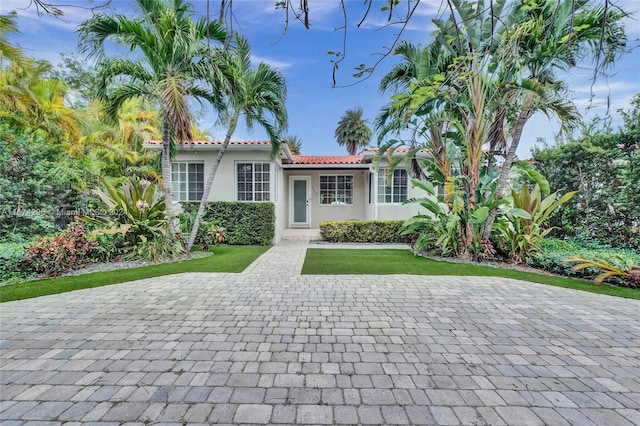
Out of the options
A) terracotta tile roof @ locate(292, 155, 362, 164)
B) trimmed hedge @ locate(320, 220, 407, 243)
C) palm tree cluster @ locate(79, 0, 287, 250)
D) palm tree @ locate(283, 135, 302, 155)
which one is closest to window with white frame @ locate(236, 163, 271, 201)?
trimmed hedge @ locate(320, 220, 407, 243)

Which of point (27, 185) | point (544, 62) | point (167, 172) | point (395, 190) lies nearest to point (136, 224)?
point (167, 172)

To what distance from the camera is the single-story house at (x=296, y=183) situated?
464 inches

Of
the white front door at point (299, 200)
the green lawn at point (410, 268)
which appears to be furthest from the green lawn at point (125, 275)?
the white front door at point (299, 200)

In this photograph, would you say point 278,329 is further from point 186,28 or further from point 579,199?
point 579,199

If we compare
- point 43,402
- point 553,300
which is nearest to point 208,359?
point 43,402

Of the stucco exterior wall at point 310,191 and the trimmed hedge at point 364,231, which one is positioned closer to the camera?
the stucco exterior wall at point 310,191

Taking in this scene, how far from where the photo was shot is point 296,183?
1596cm

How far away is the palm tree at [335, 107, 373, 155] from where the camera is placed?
1203 inches

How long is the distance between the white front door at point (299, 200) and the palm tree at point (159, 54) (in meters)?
8.46

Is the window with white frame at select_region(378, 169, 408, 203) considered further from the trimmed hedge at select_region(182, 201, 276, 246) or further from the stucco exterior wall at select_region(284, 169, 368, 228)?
the trimmed hedge at select_region(182, 201, 276, 246)

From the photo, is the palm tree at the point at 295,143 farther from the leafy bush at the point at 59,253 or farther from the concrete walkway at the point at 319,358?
the concrete walkway at the point at 319,358

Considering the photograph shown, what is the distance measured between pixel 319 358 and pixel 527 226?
7.21 m

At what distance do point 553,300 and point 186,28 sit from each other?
8.85 m

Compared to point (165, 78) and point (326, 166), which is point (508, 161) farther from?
point (165, 78)
